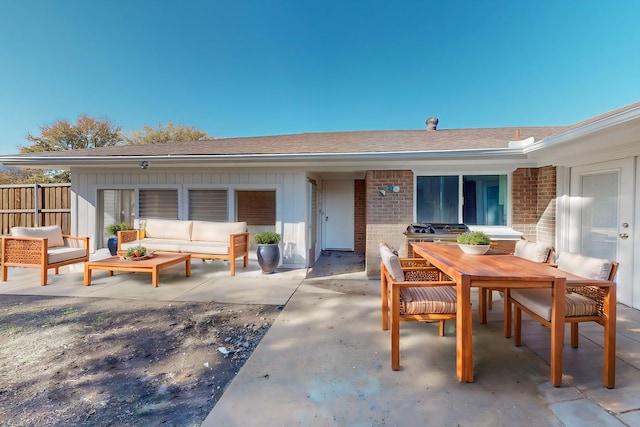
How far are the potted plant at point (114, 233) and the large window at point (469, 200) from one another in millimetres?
6949

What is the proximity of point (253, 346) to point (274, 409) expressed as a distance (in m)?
0.96

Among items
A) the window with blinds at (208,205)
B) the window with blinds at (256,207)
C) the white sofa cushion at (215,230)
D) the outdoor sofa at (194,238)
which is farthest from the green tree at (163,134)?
the white sofa cushion at (215,230)

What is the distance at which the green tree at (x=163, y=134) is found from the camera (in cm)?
1981

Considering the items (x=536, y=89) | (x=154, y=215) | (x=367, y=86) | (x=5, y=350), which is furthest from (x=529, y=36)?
(x=5, y=350)

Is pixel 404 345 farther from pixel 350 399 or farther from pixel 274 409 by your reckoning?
pixel 274 409

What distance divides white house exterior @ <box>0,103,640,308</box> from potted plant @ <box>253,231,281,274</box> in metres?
0.70

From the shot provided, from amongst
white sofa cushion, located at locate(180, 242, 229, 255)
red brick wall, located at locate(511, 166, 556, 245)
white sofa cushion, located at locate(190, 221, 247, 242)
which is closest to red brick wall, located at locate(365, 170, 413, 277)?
red brick wall, located at locate(511, 166, 556, 245)

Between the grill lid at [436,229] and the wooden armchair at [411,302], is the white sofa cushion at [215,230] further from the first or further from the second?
the wooden armchair at [411,302]

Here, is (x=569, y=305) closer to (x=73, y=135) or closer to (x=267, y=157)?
(x=267, y=157)

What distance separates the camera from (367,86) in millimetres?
10797

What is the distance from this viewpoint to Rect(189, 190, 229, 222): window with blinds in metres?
6.72

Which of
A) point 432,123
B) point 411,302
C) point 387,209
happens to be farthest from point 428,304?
point 432,123

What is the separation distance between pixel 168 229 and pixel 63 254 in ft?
5.90

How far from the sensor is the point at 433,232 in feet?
17.7
